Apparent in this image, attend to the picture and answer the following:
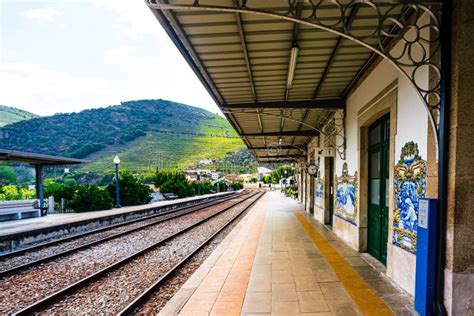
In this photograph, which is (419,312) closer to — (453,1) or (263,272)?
(263,272)

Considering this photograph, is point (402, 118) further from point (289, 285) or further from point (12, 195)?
point (12, 195)

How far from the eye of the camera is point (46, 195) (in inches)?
853

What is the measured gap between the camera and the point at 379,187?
22.9 ft

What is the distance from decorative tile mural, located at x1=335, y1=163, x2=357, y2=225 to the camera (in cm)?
831

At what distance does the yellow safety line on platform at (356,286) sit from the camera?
440 centimetres

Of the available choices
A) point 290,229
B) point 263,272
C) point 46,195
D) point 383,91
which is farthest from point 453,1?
point 46,195

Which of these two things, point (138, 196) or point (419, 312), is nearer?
point (419, 312)

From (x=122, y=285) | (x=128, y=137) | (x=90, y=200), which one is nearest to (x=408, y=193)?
(x=122, y=285)

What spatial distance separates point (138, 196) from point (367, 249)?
2103 cm

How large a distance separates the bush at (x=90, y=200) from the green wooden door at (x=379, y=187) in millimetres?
17823

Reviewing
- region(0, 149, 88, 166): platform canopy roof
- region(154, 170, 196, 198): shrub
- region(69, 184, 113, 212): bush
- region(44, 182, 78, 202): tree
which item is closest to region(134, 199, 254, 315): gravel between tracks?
region(0, 149, 88, 166): platform canopy roof

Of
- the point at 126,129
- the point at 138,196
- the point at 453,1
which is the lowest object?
the point at 138,196

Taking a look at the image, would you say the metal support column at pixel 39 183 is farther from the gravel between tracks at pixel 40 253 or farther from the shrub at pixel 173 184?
the shrub at pixel 173 184

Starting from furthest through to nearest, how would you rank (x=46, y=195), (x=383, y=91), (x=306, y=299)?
(x=46, y=195) → (x=383, y=91) → (x=306, y=299)
